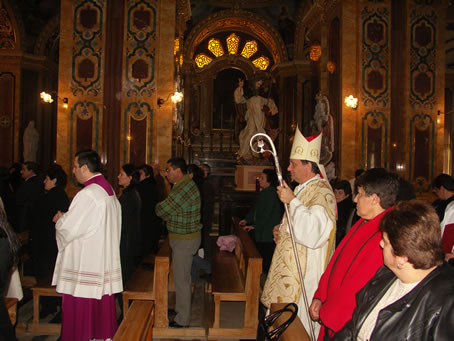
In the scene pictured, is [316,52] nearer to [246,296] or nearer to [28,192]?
[28,192]

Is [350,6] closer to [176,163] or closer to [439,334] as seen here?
[176,163]

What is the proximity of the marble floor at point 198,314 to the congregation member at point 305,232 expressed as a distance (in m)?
2.02

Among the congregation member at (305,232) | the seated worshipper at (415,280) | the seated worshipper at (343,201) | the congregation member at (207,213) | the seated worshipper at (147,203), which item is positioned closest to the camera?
the seated worshipper at (415,280)

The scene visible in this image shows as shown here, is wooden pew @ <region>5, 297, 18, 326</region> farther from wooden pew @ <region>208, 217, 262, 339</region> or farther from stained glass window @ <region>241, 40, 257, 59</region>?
stained glass window @ <region>241, 40, 257, 59</region>

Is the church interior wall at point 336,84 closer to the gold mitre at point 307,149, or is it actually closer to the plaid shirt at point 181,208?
the plaid shirt at point 181,208

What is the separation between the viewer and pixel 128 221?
16.0 feet

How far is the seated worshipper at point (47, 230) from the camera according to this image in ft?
15.7

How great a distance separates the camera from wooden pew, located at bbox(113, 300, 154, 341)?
2.32 m

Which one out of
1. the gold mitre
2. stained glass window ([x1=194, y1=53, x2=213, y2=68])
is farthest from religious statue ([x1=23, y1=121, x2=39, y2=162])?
the gold mitre

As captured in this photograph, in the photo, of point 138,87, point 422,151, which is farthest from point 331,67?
point 138,87

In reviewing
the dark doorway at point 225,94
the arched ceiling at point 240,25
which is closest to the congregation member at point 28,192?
the arched ceiling at point 240,25

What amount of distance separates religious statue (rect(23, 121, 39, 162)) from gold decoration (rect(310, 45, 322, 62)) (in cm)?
972

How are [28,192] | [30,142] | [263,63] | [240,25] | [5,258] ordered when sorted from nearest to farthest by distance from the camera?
[5,258]
[28,192]
[30,142]
[240,25]
[263,63]

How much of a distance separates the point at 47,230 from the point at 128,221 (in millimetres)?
964
